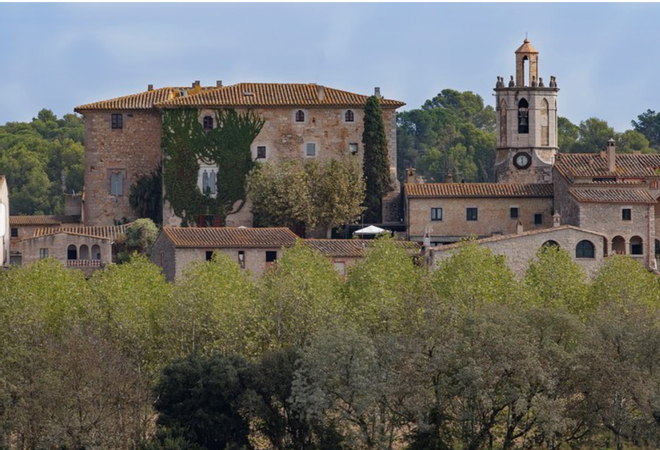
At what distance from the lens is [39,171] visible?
143125 millimetres

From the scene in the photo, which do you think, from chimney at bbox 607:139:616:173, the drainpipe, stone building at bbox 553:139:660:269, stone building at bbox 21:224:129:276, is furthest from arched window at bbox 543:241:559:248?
stone building at bbox 21:224:129:276

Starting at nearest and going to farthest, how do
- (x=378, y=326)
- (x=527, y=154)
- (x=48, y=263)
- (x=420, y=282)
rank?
(x=378, y=326), (x=420, y=282), (x=48, y=263), (x=527, y=154)

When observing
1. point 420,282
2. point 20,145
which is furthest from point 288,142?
point 20,145

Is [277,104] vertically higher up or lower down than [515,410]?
higher up

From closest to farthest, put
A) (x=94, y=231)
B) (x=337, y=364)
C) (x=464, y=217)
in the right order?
(x=337, y=364) < (x=464, y=217) < (x=94, y=231)

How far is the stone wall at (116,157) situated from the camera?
93500mm

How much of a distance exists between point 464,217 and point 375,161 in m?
5.94

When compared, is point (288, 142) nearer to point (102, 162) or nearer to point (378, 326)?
point (102, 162)

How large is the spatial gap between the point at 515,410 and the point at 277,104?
115 feet

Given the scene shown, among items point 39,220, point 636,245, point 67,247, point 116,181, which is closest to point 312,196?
point 67,247

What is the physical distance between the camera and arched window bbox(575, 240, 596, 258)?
258 feet

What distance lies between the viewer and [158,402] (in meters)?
62.6

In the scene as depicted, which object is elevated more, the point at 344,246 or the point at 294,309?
the point at 344,246

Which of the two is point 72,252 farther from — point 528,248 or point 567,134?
point 567,134
